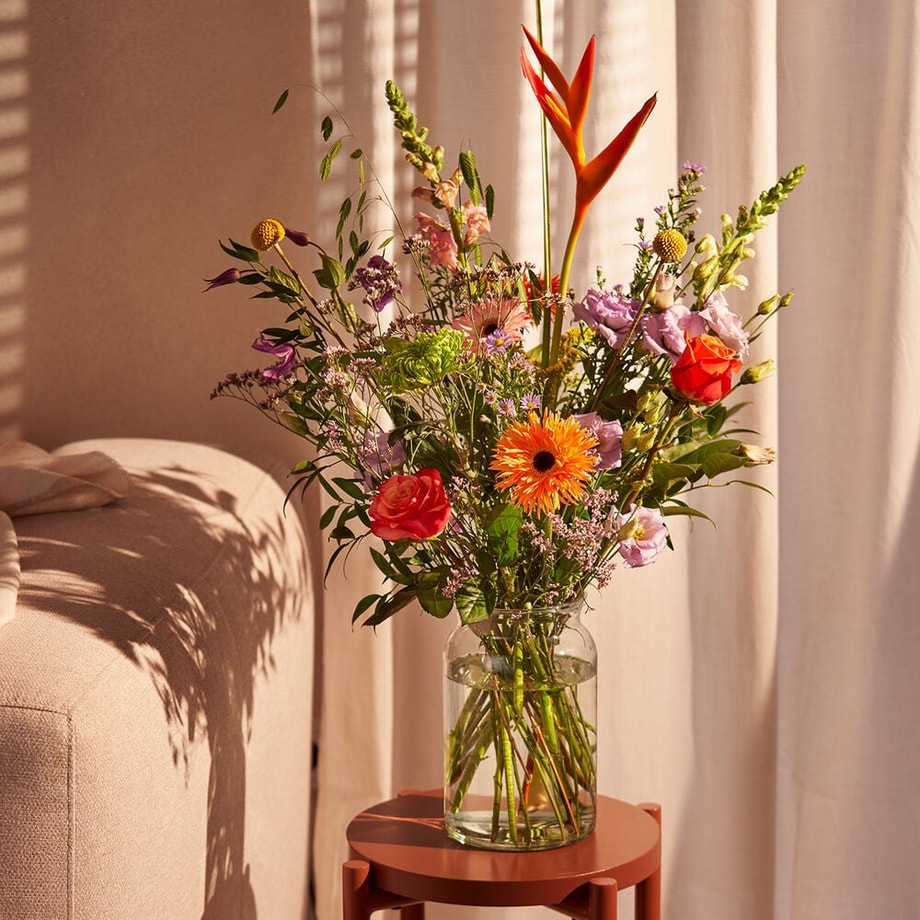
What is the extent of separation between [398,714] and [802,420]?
26.5 inches

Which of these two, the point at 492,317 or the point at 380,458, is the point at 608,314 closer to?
the point at 492,317

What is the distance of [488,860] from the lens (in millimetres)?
1085

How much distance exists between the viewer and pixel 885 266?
1.49 metres

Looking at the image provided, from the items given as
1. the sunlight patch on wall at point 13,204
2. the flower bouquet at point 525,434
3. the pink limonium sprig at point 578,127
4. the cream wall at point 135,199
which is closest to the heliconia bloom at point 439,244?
the flower bouquet at point 525,434

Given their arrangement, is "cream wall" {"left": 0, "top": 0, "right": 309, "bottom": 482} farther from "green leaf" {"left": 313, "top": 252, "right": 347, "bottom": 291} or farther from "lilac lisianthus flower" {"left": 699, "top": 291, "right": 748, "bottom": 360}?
"lilac lisianthus flower" {"left": 699, "top": 291, "right": 748, "bottom": 360}

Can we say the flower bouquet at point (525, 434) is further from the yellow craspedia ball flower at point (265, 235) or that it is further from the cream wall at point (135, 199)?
the cream wall at point (135, 199)

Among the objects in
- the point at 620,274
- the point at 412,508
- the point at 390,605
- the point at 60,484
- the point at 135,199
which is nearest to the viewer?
the point at 412,508

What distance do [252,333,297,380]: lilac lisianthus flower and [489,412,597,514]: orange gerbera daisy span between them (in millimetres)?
235

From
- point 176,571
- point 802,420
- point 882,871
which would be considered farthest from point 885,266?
point 176,571

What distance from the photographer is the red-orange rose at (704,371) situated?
95 centimetres

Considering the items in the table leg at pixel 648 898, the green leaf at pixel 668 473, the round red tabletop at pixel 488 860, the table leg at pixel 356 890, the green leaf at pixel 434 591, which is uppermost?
the green leaf at pixel 668 473

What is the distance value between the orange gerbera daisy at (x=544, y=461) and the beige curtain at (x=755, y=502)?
0.58 m

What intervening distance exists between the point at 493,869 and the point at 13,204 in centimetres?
123

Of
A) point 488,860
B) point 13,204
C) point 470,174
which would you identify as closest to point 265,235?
point 470,174
